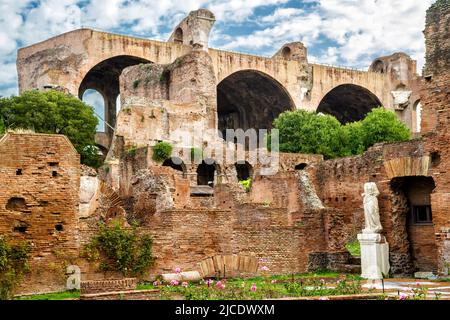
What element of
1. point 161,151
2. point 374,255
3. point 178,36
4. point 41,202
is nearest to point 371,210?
point 374,255

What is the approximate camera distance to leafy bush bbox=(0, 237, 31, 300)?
1091cm

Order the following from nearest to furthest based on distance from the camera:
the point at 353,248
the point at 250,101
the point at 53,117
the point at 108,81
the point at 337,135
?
1. the point at 353,248
2. the point at 53,117
3. the point at 337,135
4. the point at 108,81
5. the point at 250,101

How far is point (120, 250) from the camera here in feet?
40.4

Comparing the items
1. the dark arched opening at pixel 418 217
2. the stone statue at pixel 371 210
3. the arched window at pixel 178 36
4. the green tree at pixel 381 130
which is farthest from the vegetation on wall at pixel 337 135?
the stone statue at pixel 371 210

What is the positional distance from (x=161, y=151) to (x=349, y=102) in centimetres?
2971

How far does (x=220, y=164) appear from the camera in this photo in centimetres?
3216

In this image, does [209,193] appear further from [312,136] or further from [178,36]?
[178,36]

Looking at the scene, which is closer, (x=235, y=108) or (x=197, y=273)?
(x=197, y=273)

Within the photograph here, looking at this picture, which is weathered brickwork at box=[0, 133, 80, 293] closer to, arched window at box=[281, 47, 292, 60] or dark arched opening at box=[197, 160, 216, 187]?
dark arched opening at box=[197, 160, 216, 187]

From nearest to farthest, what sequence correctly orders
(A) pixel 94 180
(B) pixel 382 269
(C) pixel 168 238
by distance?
(C) pixel 168 238, (B) pixel 382 269, (A) pixel 94 180

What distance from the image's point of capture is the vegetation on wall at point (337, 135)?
3522cm

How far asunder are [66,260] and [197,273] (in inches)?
109
